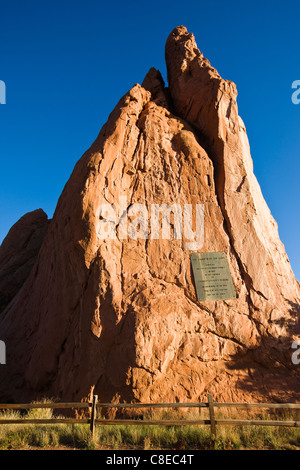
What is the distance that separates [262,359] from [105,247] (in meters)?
6.40

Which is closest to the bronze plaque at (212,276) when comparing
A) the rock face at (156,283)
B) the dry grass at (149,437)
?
the rock face at (156,283)

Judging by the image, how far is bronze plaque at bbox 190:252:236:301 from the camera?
10.3 meters

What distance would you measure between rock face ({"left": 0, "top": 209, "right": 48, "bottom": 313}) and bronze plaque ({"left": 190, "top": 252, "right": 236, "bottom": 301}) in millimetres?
12793

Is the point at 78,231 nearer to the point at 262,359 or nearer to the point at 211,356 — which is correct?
the point at 211,356

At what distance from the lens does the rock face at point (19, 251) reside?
18.7 metres

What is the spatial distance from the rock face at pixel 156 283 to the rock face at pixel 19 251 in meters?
4.21

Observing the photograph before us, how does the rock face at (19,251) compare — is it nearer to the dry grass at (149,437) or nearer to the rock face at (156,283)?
the rock face at (156,283)

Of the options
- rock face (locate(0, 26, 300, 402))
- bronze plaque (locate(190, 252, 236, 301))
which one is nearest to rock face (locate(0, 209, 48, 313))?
rock face (locate(0, 26, 300, 402))

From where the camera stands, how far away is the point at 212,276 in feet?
34.7

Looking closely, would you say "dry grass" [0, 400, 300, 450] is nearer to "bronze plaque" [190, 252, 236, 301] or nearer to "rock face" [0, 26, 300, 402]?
"rock face" [0, 26, 300, 402]

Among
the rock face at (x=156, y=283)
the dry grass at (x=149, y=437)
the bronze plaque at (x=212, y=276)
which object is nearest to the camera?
the dry grass at (x=149, y=437)
